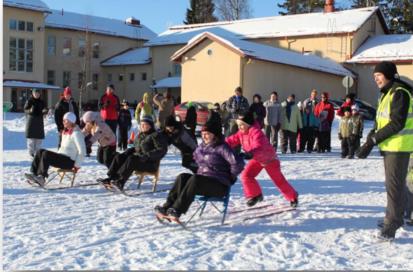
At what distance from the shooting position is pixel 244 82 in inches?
1077

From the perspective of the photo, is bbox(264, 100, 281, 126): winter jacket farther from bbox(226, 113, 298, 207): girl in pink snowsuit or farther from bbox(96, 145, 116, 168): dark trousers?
bbox(226, 113, 298, 207): girl in pink snowsuit

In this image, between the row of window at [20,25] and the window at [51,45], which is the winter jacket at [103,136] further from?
the window at [51,45]

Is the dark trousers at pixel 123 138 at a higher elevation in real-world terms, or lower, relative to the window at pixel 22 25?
lower

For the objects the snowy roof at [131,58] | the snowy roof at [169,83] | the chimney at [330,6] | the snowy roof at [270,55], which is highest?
the chimney at [330,6]

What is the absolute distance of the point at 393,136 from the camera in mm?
5691

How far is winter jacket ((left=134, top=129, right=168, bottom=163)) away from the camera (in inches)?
327

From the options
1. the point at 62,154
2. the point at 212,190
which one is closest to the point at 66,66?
the point at 62,154

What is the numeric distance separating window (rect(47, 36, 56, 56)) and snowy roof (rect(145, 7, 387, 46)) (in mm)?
8844

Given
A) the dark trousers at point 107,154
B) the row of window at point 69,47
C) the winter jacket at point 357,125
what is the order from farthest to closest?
the row of window at point 69,47 → the winter jacket at point 357,125 → the dark trousers at point 107,154

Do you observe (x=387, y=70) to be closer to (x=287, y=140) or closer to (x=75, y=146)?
(x=75, y=146)

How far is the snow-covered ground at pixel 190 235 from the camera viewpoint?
5074 mm

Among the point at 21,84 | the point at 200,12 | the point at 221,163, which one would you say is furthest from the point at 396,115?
the point at 200,12

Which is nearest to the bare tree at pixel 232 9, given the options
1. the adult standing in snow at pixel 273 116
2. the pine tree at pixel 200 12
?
the pine tree at pixel 200 12

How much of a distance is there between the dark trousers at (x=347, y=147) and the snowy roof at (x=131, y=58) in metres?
30.7
